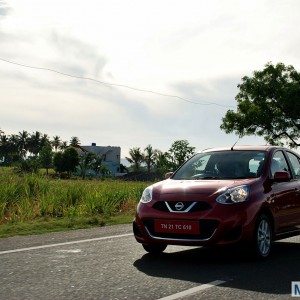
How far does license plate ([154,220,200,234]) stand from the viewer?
699 centimetres

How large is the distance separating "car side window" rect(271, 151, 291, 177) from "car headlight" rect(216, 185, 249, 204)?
1.02m

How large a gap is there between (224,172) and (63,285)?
3302 millimetres

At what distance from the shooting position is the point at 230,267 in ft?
22.6

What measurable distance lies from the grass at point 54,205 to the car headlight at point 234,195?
487 centimetres

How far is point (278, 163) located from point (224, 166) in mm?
934

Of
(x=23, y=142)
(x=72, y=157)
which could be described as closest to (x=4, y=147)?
(x=23, y=142)

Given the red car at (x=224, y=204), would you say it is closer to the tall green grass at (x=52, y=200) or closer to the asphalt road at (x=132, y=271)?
the asphalt road at (x=132, y=271)

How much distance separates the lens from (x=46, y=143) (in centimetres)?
18738

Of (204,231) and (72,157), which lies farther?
(72,157)

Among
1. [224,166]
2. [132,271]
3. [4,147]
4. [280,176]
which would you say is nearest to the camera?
[132,271]

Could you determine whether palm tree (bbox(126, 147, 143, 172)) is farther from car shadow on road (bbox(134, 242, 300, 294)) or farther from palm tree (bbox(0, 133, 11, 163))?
car shadow on road (bbox(134, 242, 300, 294))

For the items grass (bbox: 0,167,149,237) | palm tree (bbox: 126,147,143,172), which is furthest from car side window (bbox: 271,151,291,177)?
palm tree (bbox: 126,147,143,172)

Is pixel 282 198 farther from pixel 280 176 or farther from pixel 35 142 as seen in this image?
pixel 35 142

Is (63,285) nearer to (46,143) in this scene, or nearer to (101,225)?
(101,225)
